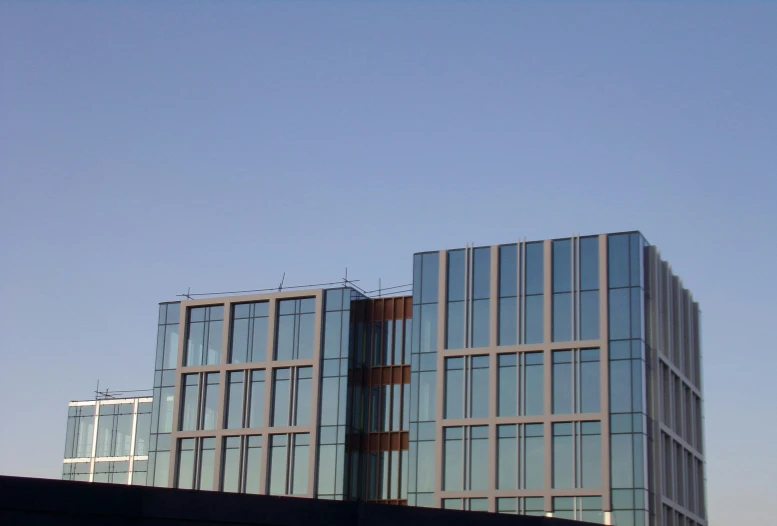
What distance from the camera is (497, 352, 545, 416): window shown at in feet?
222

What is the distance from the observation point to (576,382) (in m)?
66.6

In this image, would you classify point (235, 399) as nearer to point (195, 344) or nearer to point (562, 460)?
point (195, 344)

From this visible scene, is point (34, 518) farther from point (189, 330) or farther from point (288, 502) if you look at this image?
point (189, 330)

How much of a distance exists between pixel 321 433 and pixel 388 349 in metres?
6.64

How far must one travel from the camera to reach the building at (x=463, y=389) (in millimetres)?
65750

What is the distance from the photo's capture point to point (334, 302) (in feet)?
246

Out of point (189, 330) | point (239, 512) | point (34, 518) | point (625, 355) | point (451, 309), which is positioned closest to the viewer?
point (34, 518)

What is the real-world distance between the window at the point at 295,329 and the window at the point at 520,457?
14.4 m

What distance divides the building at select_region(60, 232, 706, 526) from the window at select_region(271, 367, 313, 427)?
0.35ft

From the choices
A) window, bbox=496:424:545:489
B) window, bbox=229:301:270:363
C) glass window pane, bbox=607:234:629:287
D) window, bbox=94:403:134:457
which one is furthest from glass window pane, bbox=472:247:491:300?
window, bbox=94:403:134:457

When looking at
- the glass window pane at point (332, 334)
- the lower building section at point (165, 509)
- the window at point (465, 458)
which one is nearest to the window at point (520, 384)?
the window at point (465, 458)

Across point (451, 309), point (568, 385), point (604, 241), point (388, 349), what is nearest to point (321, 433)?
point (388, 349)

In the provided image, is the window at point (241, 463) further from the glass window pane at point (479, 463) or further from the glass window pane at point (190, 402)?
the glass window pane at point (479, 463)

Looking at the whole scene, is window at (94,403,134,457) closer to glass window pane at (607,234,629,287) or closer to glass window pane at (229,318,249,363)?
glass window pane at (229,318,249,363)
